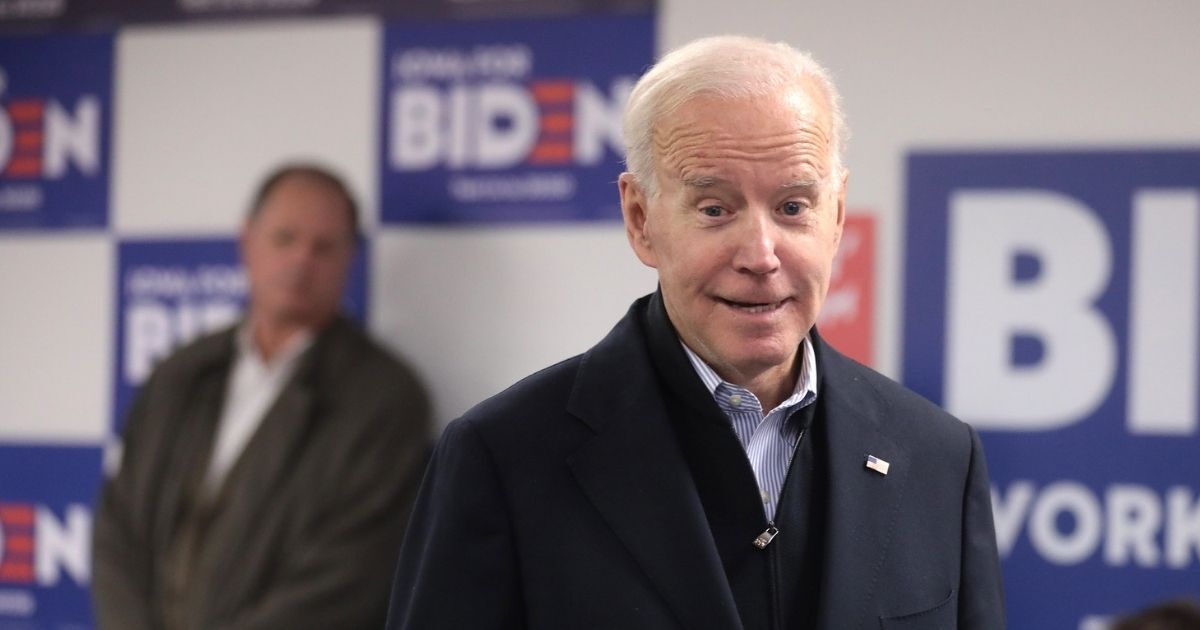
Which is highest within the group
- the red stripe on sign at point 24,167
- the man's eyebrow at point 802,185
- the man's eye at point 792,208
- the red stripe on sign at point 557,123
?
the red stripe on sign at point 557,123

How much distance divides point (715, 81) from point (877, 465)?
1.36ft

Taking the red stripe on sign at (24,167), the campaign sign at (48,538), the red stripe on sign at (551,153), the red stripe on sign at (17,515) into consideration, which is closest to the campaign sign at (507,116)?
the red stripe on sign at (551,153)

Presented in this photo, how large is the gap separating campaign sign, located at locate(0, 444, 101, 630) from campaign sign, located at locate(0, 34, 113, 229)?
612 mm

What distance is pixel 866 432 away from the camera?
1534mm

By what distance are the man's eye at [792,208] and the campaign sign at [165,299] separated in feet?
8.41

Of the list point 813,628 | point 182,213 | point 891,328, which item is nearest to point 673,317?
point 813,628

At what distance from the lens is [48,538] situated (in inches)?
153

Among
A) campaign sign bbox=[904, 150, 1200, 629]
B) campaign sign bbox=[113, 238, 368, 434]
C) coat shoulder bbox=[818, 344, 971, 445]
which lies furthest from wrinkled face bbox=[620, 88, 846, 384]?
campaign sign bbox=[113, 238, 368, 434]

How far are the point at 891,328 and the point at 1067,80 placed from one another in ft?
2.10

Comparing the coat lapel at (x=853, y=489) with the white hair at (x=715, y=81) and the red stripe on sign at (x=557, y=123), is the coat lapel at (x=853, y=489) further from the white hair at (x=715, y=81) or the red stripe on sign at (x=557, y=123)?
the red stripe on sign at (x=557, y=123)

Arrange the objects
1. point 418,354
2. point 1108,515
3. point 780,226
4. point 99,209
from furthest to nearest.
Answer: point 99,209 → point 418,354 → point 1108,515 → point 780,226

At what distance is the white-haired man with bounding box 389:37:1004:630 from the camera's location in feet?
4.65

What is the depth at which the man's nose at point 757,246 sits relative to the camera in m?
1.41

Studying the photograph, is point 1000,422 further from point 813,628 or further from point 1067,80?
point 813,628
